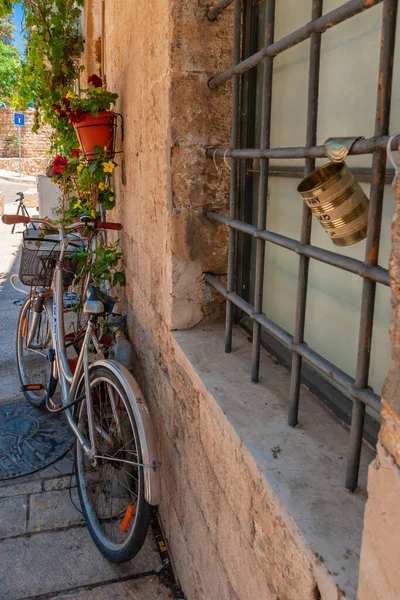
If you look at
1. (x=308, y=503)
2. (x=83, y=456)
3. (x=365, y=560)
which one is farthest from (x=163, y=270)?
(x=365, y=560)

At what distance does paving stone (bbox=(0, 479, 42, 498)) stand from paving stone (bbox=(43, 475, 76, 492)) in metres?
0.03

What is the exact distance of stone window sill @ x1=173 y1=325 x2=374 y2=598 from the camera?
961 millimetres

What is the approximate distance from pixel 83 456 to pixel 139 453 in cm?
65

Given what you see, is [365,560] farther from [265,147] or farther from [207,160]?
[207,160]

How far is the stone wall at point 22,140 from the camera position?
106 ft

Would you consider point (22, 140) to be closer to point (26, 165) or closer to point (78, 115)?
point (26, 165)

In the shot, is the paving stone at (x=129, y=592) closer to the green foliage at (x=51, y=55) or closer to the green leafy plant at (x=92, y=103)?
the green leafy plant at (x=92, y=103)

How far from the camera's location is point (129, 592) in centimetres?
211

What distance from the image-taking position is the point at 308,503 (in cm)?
107

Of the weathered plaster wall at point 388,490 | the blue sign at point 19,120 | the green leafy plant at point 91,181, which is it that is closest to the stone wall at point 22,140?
the blue sign at point 19,120

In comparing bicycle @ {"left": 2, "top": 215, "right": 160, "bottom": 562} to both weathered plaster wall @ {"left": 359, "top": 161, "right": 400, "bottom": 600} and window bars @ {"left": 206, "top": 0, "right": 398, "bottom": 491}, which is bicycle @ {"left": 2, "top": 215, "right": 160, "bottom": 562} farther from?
weathered plaster wall @ {"left": 359, "top": 161, "right": 400, "bottom": 600}

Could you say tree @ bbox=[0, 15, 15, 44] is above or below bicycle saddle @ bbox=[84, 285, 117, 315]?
above

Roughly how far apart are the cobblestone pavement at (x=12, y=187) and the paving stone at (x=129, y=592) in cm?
1898

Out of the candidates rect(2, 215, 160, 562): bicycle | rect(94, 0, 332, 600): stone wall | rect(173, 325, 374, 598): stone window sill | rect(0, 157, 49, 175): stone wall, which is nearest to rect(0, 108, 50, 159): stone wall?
rect(0, 157, 49, 175): stone wall
